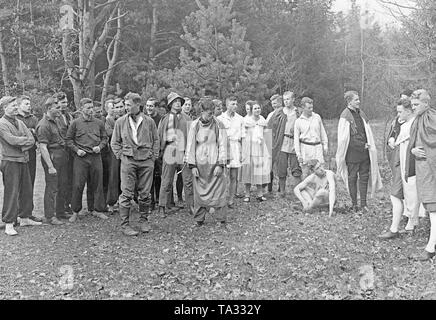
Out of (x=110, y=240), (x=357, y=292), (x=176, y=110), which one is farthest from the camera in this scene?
(x=176, y=110)

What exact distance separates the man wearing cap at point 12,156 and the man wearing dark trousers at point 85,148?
0.84m

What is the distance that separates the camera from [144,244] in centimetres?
730

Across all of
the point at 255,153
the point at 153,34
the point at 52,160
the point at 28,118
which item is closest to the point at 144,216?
the point at 52,160

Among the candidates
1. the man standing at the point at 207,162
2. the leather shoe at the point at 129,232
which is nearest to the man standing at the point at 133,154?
the leather shoe at the point at 129,232

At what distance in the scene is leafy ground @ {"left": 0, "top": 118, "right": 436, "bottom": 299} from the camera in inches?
211

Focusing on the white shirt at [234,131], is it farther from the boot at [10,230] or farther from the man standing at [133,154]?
the boot at [10,230]

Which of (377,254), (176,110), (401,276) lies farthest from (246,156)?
(401,276)

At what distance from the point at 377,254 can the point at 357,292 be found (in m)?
1.37

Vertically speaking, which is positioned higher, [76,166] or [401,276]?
[76,166]

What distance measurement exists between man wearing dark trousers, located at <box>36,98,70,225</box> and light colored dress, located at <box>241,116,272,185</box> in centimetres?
368

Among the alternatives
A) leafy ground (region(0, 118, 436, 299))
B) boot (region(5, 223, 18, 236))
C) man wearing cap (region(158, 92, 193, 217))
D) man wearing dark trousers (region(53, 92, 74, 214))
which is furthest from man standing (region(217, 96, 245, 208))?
boot (region(5, 223, 18, 236))

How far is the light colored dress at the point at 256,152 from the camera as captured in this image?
1007cm

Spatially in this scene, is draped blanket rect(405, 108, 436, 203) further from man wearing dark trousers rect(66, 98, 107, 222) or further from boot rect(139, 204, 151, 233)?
man wearing dark trousers rect(66, 98, 107, 222)

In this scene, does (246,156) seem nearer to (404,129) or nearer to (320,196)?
(320,196)
